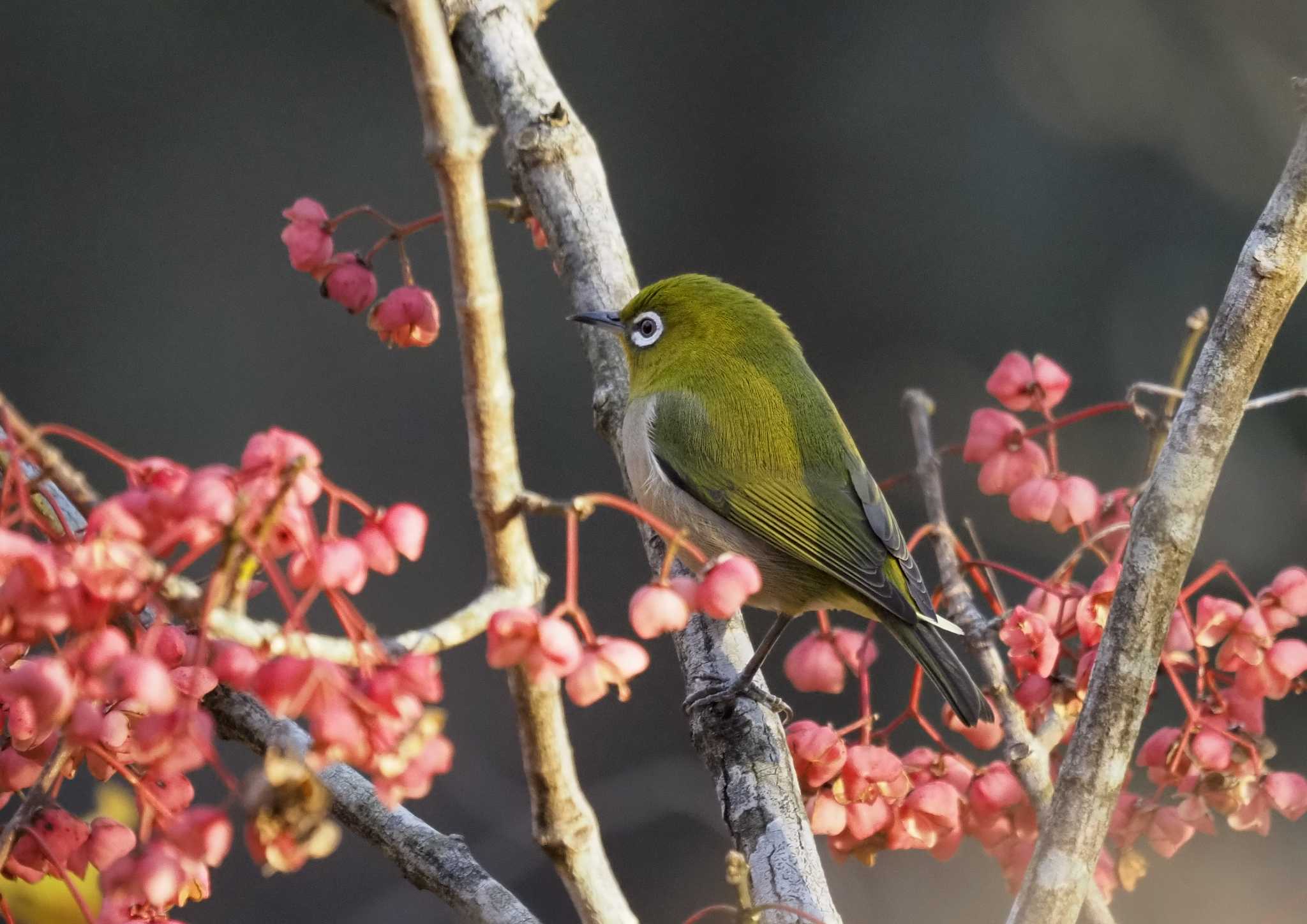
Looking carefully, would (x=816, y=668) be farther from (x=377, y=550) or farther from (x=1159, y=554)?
(x=377, y=550)

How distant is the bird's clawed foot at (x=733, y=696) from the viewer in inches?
90.8

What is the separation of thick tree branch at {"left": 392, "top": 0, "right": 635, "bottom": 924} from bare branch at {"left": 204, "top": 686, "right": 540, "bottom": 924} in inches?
15.0

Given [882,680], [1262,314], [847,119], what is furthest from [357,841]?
[1262,314]

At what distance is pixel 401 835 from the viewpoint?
1.75 m

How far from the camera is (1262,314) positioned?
1.70m

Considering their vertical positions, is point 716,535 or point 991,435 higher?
point 991,435

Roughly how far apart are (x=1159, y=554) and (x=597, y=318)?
1.32m

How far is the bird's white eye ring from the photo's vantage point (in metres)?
3.00

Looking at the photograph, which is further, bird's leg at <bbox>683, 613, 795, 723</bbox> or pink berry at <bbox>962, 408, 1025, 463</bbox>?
pink berry at <bbox>962, 408, 1025, 463</bbox>

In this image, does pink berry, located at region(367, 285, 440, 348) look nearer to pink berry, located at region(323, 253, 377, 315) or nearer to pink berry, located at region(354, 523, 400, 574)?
pink berry, located at region(323, 253, 377, 315)

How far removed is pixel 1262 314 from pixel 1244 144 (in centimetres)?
390

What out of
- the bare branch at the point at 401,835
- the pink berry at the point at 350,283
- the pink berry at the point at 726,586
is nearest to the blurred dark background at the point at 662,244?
the pink berry at the point at 350,283

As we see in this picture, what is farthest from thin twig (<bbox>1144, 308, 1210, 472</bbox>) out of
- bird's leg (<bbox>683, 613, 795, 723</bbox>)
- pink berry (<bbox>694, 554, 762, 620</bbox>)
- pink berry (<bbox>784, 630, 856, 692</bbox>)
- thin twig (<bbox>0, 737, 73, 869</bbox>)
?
thin twig (<bbox>0, 737, 73, 869</bbox>)

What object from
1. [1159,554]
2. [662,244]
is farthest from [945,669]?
[662,244]
